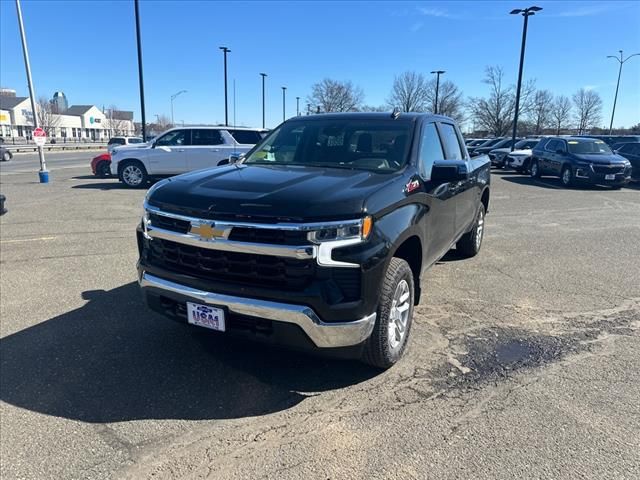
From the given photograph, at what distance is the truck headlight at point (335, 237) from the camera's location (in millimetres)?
2736

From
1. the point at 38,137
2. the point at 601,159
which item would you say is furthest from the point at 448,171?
the point at 38,137

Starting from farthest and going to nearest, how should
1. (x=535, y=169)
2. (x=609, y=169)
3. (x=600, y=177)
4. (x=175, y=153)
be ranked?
1. (x=535, y=169)
2. (x=600, y=177)
3. (x=609, y=169)
4. (x=175, y=153)

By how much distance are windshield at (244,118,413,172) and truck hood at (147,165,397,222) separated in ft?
1.10

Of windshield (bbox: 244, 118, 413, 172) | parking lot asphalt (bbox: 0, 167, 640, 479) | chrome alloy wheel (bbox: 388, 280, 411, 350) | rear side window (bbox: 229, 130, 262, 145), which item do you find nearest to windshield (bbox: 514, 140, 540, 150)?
rear side window (bbox: 229, 130, 262, 145)

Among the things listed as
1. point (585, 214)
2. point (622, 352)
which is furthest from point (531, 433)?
point (585, 214)

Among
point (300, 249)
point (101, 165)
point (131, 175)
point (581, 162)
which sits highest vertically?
point (300, 249)

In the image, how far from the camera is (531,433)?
2734mm

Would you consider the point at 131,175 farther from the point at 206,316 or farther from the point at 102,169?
the point at 206,316

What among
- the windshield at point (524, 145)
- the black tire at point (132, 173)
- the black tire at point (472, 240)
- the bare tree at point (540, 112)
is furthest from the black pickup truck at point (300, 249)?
the bare tree at point (540, 112)

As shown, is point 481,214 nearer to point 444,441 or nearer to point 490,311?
point 490,311

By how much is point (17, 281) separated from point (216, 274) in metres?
3.70

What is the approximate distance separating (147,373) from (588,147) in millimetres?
18212

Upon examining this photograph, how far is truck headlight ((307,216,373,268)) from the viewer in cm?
274

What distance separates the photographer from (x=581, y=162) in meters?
16.3
